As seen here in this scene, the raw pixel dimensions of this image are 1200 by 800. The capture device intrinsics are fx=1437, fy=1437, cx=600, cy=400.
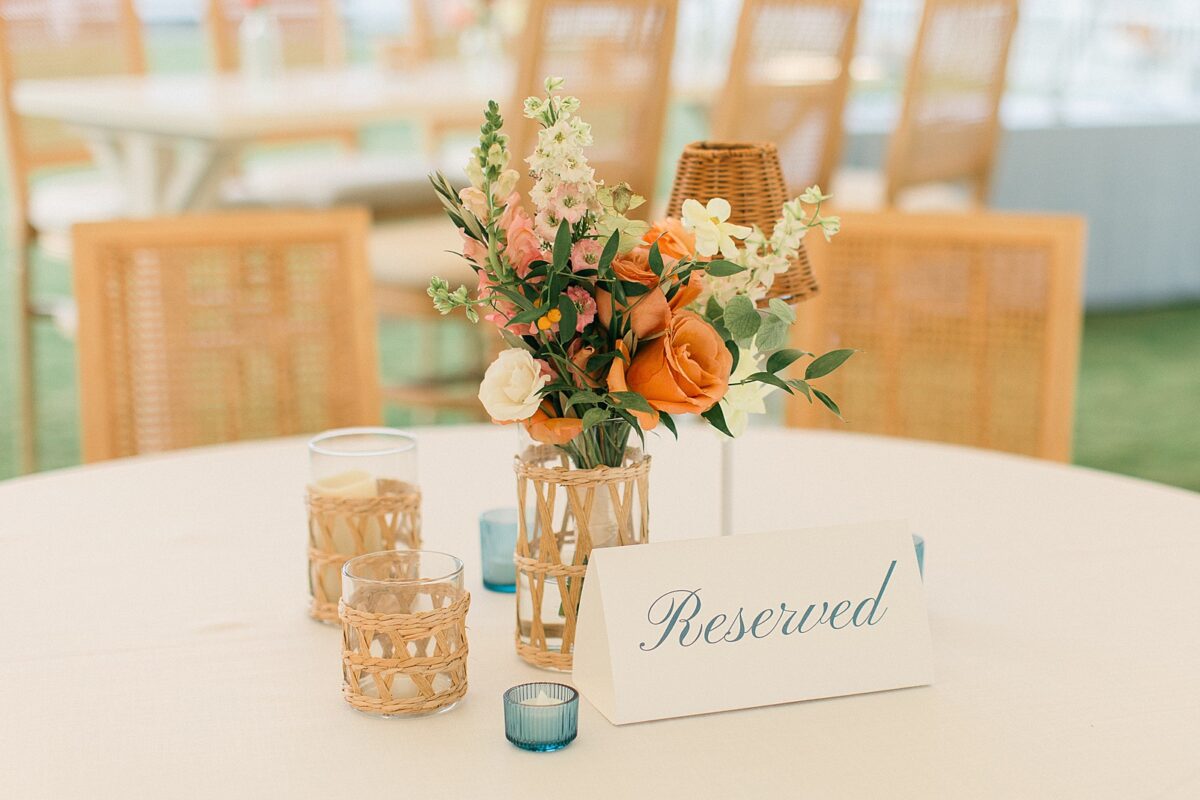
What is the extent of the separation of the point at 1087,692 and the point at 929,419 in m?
0.92

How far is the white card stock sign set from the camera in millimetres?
864

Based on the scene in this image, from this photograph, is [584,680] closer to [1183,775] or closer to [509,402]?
[509,402]

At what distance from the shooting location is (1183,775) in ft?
2.65

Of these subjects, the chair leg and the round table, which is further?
the chair leg

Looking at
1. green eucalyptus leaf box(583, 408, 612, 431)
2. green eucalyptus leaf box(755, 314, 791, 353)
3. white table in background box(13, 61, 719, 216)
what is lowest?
green eucalyptus leaf box(583, 408, 612, 431)

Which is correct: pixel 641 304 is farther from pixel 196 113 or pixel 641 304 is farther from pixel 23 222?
pixel 23 222

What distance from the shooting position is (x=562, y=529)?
924mm

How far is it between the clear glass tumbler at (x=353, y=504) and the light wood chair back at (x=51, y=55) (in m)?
2.45

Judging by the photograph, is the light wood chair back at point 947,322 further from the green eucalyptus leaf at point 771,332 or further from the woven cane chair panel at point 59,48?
the woven cane chair panel at point 59,48

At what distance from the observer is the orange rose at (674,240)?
2.94 ft

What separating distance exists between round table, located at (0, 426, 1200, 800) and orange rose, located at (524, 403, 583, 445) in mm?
165

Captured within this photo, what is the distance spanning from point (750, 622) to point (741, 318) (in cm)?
19

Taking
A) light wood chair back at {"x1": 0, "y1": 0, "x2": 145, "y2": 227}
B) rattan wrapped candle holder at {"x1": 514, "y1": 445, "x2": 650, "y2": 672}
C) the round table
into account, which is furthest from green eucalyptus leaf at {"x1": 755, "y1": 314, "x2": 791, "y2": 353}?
light wood chair back at {"x1": 0, "y1": 0, "x2": 145, "y2": 227}

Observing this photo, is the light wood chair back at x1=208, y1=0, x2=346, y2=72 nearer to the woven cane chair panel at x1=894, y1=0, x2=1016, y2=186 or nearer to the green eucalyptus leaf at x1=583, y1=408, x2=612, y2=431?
the woven cane chair panel at x1=894, y1=0, x2=1016, y2=186
